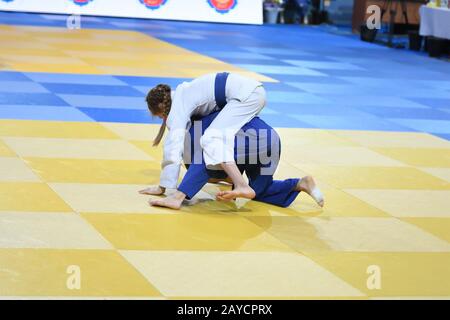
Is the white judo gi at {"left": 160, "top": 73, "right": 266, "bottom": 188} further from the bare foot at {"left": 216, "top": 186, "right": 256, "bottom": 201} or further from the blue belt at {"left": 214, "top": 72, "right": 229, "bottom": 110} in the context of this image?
the bare foot at {"left": 216, "top": 186, "right": 256, "bottom": 201}

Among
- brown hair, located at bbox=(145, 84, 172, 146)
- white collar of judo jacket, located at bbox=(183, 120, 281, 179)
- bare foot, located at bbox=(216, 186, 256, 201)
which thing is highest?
brown hair, located at bbox=(145, 84, 172, 146)

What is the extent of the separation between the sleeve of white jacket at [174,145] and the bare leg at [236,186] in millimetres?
404

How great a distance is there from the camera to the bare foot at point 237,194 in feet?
25.3

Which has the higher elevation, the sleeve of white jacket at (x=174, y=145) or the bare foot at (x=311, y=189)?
the sleeve of white jacket at (x=174, y=145)

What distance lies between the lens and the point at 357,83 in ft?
57.2

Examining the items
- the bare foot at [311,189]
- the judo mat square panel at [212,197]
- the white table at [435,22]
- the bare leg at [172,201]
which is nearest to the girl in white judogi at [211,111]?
the bare leg at [172,201]

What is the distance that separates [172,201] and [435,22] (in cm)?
1625

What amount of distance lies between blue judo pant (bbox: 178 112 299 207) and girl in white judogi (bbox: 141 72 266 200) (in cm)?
9

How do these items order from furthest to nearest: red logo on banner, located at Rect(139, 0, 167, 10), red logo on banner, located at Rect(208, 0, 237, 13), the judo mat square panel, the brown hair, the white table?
red logo on banner, located at Rect(208, 0, 237, 13)
red logo on banner, located at Rect(139, 0, 167, 10)
the white table
the brown hair
the judo mat square panel

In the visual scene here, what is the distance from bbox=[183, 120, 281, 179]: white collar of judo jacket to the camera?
26.5ft

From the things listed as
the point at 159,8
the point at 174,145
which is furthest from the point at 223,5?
the point at 174,145

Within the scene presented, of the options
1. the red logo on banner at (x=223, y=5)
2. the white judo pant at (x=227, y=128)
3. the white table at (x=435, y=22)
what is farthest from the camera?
the red logo on banner at (x=223, y=5)

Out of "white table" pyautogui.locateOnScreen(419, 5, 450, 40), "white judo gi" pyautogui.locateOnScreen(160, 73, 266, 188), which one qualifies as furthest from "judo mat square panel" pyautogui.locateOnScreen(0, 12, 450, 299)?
"white table" pyautogui.locateOnScreen(419, 5, 450, 40)

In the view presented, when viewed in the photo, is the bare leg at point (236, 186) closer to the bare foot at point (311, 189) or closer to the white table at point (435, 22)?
the bare foot at point (311, 189)
